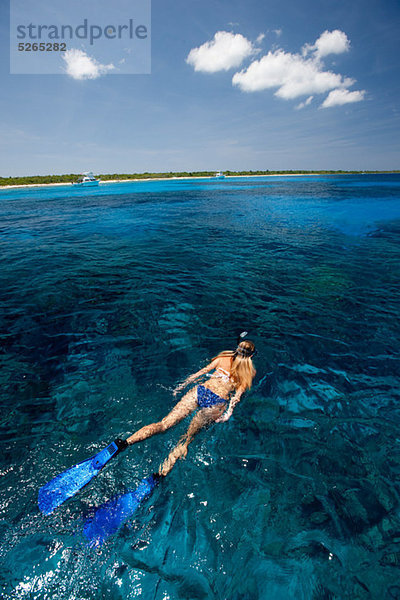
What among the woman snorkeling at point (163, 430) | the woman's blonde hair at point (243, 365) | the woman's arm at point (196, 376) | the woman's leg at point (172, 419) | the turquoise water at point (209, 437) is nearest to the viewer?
the turquoise water at point (209, 437)

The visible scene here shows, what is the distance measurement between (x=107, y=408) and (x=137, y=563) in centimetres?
266

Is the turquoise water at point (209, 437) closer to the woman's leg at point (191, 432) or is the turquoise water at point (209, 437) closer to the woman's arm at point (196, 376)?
the woman's leg at point (191, 432)

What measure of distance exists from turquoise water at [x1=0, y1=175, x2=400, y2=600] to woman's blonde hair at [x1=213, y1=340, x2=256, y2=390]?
0.60 metres

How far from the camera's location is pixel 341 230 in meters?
23.1

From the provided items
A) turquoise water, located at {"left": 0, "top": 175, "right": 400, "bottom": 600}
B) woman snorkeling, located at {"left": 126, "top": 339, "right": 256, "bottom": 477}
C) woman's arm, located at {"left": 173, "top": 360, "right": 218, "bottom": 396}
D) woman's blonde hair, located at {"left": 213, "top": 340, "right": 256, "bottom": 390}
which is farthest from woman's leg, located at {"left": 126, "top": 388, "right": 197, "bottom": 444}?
woman's blonde hair, located at {"left": 213, "top": 340, "right": 256, "bottom": 390}

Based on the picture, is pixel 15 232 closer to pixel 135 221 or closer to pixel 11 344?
pixel 135 221

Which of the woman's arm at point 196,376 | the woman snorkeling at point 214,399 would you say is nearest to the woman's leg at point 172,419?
the woman snorkeling at point 214,399

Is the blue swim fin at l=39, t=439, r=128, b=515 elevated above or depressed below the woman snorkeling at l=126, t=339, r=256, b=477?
below

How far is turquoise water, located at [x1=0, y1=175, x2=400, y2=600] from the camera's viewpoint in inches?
122

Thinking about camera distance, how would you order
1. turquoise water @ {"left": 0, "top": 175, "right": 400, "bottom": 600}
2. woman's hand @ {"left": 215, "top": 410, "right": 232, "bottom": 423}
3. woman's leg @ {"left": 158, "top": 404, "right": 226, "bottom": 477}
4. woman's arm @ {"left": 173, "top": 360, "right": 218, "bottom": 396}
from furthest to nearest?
woman's arm @ {"left": 173, "top": 360, "right": 218, "bottom": 396} → woman's hand @ {"left": 215, "top": 410, "right": 232, "bottom": 423} → woman's leg @ {"left": 158, "top": 404, "right": 226, "bottom": 477} → turquoise water @ {"left": 0, "top": 175, "right": 400, "bottom": 600}

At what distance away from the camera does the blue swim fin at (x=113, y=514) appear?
3.33 meters

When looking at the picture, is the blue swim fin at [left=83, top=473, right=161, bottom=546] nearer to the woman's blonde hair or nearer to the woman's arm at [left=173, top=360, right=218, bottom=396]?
the woman's arm at [left=173, top=360, right=218, bottom=396]

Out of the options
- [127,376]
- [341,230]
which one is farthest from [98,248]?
[341,230]

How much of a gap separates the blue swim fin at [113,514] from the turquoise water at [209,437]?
99mm
